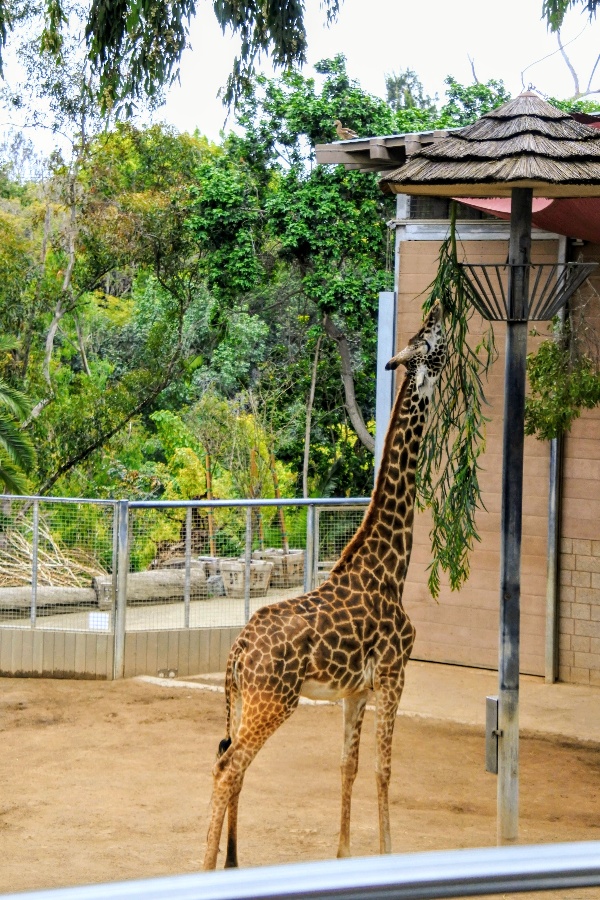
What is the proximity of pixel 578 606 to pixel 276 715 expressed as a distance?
5.23m

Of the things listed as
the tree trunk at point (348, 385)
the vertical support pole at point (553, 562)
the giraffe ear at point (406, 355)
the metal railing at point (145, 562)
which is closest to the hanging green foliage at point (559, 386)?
the vertical support pole at point (553, 562)

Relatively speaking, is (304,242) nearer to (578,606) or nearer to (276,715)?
(578,606)

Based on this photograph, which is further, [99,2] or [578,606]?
[578,606]

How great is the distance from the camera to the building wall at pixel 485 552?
966cm

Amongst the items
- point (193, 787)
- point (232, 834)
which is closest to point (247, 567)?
point (193, 787)

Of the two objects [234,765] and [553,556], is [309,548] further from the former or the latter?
[234,765]

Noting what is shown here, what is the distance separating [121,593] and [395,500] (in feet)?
14.6

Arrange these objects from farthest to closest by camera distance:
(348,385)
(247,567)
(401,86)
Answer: (401,86) < (348,385) < (247,567)

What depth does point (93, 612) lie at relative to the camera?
9547mm

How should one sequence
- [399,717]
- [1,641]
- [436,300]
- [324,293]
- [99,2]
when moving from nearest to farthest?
[436,300] < [99,2] < [399,717] < [1,641] < [324,293]

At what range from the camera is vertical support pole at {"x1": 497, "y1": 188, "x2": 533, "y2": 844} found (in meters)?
5.43

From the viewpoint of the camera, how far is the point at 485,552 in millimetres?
9812

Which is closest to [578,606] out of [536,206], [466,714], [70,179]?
[466,714]

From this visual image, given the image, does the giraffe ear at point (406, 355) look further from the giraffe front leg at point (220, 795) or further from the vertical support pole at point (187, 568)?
the vertical support pole at point (187, 568)
